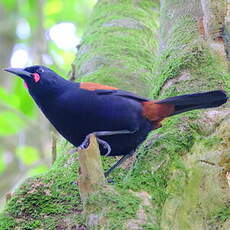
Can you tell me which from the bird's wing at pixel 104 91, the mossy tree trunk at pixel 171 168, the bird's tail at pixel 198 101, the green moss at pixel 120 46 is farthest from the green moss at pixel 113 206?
the green moss at pixel 120 46

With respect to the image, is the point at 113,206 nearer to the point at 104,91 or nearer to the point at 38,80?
the point at 104,91

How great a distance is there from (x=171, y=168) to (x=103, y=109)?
0.62 m

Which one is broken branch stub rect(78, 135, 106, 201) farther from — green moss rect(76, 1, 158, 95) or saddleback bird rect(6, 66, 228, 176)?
green moss rect(76, 1, 158, 95)

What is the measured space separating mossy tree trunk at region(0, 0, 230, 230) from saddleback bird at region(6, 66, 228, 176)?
9 centimetres

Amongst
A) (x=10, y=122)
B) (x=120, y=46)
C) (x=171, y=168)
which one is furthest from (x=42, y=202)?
(x=10, y=122)

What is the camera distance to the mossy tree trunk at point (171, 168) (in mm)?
2196

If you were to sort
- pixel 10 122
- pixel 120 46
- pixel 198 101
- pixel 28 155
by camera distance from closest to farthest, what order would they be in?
pixel 198 101 < pixel 120 46 < pixel 10 122 < pixel 28 155

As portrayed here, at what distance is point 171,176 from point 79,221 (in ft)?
1.61

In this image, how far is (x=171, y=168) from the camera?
248 centimetres

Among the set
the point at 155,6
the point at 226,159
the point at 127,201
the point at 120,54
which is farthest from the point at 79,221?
the point at 155,6

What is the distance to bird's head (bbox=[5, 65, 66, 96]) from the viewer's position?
3000mm

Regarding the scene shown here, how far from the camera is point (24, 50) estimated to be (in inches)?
281

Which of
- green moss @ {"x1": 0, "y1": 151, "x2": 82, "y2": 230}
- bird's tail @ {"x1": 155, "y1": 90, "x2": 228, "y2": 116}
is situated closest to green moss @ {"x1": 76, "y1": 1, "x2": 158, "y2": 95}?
bird's tail @ {"x1": 155, "y1": 90, "x2": 228, "y2": 116}

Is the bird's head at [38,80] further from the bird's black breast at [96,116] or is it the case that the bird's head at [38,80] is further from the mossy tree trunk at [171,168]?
the mossy tree trunk at [171,168]
